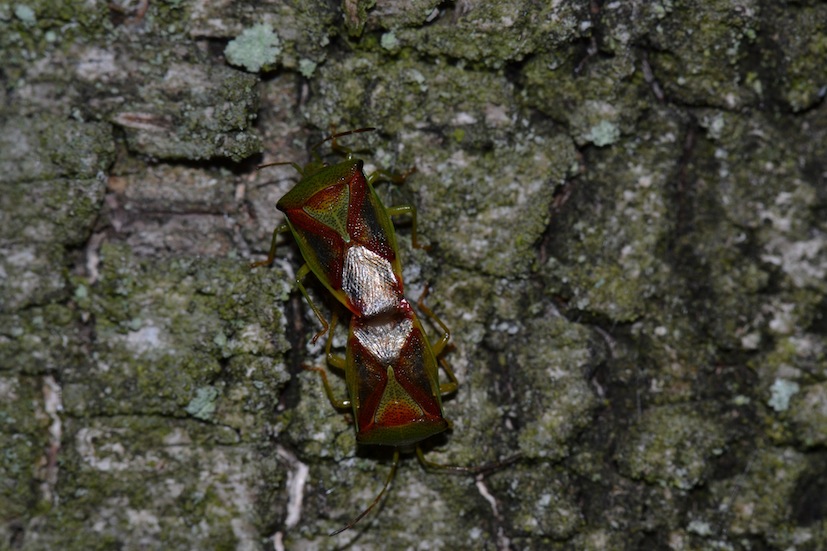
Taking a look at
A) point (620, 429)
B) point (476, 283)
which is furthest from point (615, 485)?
point (476, 283)

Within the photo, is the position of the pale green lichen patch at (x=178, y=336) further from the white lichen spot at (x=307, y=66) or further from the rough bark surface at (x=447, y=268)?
the white lichen spot at (x=307, y=66)

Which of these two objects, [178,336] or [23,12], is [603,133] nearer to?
[178,336]

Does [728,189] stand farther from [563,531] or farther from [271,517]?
[271,517]

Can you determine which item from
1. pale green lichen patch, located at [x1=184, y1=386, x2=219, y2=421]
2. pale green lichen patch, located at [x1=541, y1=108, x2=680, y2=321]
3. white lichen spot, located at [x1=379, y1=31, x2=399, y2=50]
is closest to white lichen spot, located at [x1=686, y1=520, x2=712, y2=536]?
pale green lichen patch, located at [x1=541, y1=108, x2=680, y2=321]

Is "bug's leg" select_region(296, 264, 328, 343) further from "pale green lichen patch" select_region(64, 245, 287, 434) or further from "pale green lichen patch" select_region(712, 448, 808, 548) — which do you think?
"pale green lichen patch" select_region(712, 448, 808, 548)

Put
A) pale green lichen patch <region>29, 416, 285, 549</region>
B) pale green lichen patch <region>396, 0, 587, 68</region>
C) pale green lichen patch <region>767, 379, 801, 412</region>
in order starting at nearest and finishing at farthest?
pale green lichen patch <region>396, 0, 587, 68</region> → pale green lichen patch <region>29, 416, 285, 549</region> → pale green lichen patch <region>767, 379, 801, 412</region>

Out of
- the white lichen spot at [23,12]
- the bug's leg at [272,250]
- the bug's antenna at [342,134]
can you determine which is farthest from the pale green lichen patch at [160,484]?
the white lichen spot at [23,12]
